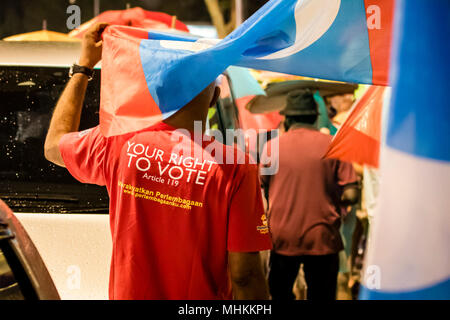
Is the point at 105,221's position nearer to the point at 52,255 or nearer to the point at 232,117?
the point at 52,255

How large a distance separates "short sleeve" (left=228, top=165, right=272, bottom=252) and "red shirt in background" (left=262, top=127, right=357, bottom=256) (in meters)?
2.38

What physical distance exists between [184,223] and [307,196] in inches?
97.4

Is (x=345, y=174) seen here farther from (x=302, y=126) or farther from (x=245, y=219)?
(x=245, y=219)

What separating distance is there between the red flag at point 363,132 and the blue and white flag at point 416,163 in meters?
2.26

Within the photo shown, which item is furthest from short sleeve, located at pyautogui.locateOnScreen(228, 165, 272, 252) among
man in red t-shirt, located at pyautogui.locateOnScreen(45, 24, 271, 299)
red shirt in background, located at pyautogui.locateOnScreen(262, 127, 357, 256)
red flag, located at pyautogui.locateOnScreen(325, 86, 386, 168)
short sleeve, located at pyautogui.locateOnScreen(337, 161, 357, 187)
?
short sleeve, located at pyautogui.locateOnScreen(337, 161, 357, 187)

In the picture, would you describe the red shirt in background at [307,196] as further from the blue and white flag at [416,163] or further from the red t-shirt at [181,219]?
the blue and white flag at [416,163]

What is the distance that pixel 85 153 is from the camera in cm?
237

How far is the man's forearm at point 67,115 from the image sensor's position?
7.98 feet

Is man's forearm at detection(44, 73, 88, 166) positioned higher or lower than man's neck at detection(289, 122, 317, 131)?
higher

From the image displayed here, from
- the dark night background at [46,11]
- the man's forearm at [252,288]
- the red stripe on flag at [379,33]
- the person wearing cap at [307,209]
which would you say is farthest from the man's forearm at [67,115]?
the dark night background at [46,11]

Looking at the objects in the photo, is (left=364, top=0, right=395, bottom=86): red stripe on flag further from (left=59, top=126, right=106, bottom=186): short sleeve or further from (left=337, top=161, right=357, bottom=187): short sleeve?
(left=337, top=161, right=357, bottom=187): short sleeve

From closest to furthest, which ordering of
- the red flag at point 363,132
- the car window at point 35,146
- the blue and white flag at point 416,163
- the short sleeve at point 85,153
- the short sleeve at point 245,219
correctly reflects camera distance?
the blue and white flag at point 416,163
the short sleeve at point 245,219
the short sleeve at point 85,153
the car window at point 35,146
the red flag at point 363,132

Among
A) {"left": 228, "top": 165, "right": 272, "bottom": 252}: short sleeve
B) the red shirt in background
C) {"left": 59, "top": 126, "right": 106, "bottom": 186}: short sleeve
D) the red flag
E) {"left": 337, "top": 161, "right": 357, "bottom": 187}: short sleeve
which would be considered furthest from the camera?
{"left": 337, "top": 161, "right": 357, "bottom": 187}: short sleeve

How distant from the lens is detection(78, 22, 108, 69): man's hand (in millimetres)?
2560
